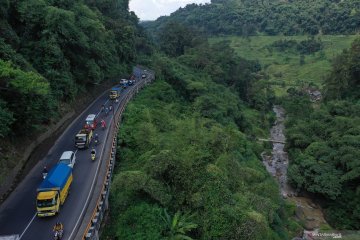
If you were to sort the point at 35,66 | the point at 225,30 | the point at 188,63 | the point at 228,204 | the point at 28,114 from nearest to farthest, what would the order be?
the point at 228,204
the point at 28,114
the point at 35,66
the point at 188,63
the point at 225,30

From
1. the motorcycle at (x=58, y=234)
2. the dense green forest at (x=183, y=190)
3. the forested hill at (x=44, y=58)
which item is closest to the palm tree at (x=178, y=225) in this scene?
the dense green forest at (x=183, y=190)

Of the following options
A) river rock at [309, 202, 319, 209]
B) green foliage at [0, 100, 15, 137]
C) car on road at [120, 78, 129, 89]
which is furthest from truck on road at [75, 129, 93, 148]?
river rock at [309, 202, 319, 209]

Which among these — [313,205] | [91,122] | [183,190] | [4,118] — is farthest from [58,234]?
[313,205]

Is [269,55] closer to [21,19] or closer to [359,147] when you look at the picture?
[359,147]

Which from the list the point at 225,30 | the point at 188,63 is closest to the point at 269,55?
the point at 225,30

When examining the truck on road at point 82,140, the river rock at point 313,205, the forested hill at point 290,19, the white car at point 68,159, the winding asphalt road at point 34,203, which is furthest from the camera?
the forested hill at point 290,19

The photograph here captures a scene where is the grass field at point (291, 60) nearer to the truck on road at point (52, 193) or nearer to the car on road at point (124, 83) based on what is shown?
the car on road at point (124, 83)
